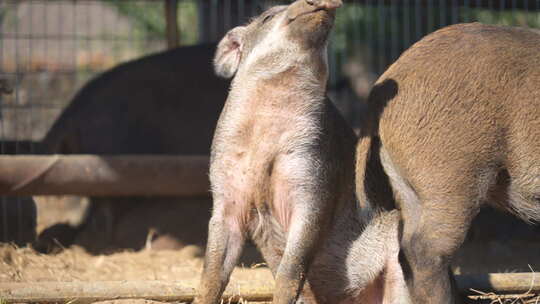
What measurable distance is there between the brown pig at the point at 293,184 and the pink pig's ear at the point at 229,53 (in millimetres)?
121

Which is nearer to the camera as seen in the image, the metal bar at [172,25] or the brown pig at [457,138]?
the brown pig at [457,138]

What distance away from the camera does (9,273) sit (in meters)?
4.56

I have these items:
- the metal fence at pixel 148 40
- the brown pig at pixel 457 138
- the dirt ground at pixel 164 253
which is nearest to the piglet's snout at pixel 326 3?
the brown pig at pixel 457 138

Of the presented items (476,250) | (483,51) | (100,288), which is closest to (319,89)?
(483,51)

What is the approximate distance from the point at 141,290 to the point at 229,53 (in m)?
1.18

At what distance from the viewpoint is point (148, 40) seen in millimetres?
11000

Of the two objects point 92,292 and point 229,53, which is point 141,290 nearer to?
point 92,292

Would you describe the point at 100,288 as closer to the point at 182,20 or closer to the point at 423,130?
the point at 423,130

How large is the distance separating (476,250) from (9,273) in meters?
3.14

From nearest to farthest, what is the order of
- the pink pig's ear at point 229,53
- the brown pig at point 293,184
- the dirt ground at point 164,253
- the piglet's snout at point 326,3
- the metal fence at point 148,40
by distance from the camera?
the piglet's snout at point 326,3
the brown pig at point 293,184
the pink pig's ear at point 229,53
the dirt ground at point 164,253
the metal fence at point 148,40

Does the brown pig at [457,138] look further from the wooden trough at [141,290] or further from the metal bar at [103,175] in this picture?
the metal bar at [103,175]

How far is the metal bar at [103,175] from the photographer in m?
5.30

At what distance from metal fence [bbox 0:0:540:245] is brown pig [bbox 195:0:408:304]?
1.70m

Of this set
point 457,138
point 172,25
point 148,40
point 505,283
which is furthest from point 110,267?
point 148,40
